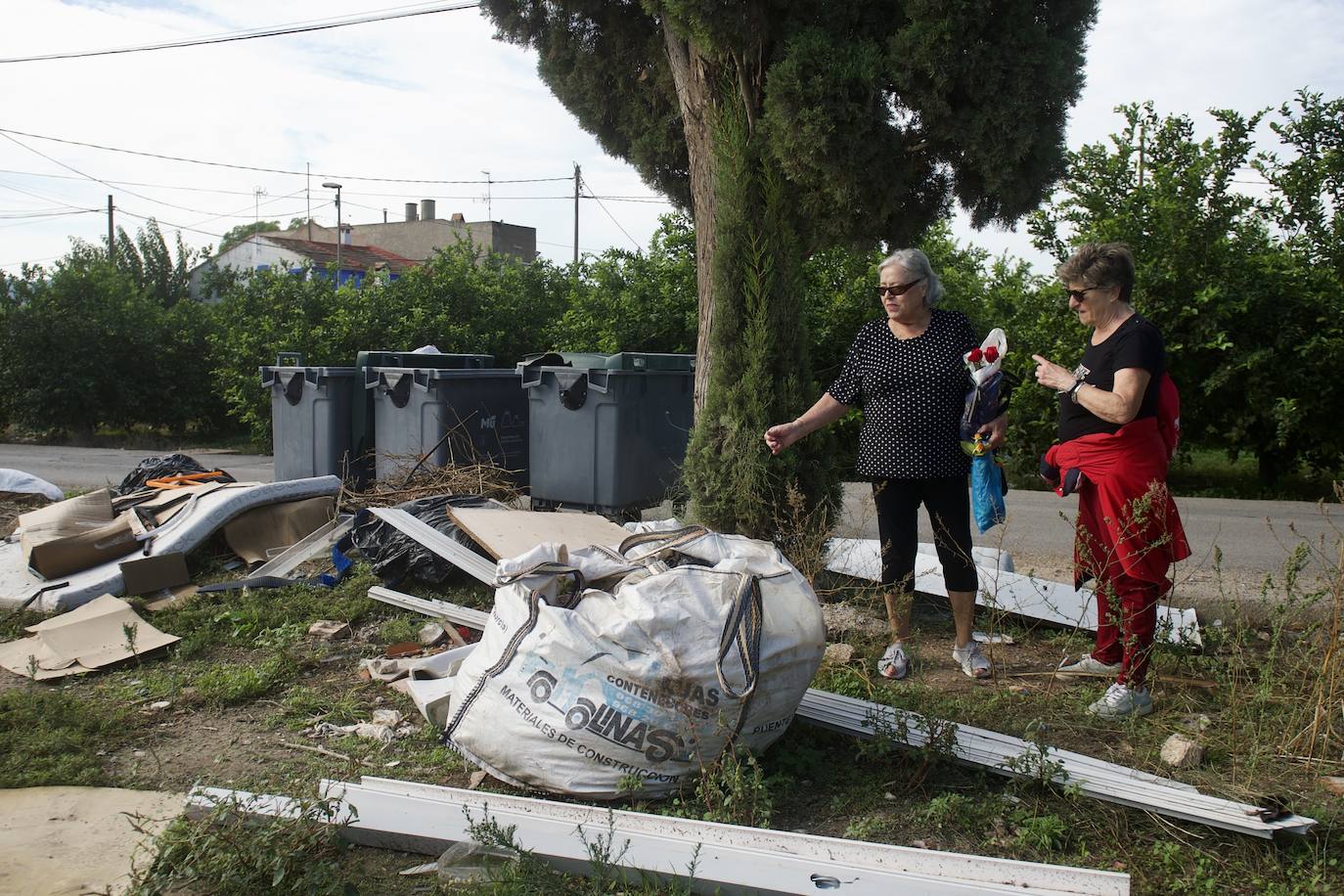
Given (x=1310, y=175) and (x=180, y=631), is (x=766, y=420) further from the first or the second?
(x=1310, y=175)

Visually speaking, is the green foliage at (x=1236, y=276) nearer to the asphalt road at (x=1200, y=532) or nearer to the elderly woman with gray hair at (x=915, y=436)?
the asphalt road at (x=1200, y=532)

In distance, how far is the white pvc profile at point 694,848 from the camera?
7.80 feet

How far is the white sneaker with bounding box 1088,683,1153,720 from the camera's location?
11.3 feet

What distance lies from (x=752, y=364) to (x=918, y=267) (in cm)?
117

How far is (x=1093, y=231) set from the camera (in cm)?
1038

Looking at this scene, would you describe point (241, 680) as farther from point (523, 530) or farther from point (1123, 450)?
point (1123, 450)

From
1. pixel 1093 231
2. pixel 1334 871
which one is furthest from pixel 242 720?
pixel 1093 231

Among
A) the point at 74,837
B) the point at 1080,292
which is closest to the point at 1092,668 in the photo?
the point at 1080,292

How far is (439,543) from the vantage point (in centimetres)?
530

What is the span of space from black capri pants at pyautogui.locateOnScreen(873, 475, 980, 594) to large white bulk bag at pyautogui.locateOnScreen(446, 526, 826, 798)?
0.96 meters

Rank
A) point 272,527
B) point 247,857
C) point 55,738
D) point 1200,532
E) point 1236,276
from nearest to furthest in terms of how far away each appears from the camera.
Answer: point 247,857 → point 55,738 → point 272,527 → point 1200,532 → point 1236,276

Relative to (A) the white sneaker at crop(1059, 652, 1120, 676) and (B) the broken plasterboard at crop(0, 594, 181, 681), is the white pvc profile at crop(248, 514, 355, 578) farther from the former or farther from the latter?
(A) the white sneaker at crop(1059, 652, 1120, 676)

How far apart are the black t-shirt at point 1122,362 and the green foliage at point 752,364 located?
1.53 m

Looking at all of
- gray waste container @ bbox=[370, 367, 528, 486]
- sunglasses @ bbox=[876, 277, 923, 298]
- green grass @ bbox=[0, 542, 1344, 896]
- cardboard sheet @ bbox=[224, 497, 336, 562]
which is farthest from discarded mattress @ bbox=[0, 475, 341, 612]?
sunglasses @ bbox=[876, 277, 923, 298]
